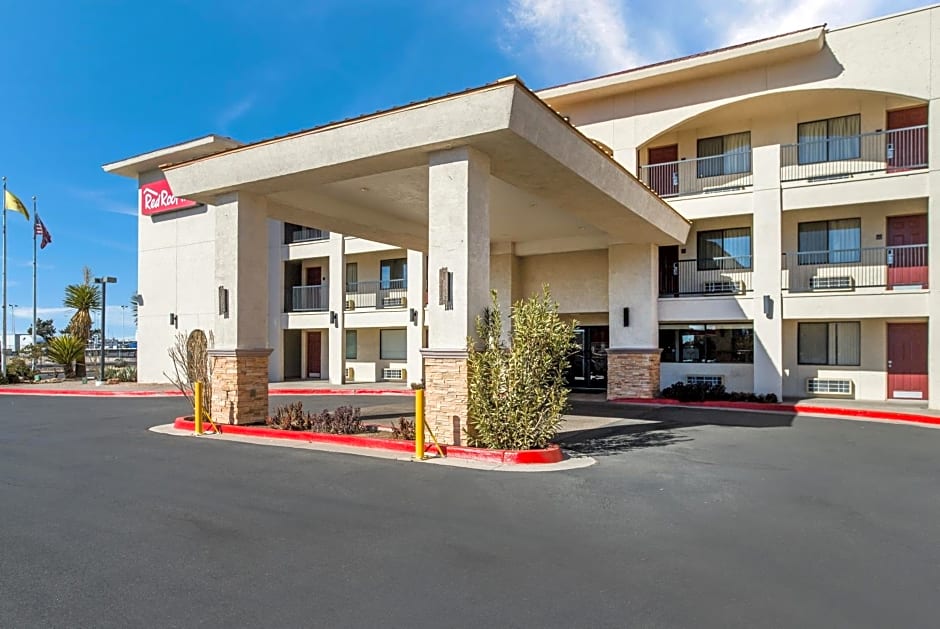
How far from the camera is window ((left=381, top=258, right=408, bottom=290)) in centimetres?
2695

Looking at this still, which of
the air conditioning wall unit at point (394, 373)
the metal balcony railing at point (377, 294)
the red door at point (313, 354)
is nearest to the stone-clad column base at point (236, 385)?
the metal balcony railing at point (377, 294)

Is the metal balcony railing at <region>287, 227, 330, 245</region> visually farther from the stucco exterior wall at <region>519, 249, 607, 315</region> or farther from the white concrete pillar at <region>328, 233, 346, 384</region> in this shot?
the stucco exterior wall at <region>519, 249, 607, 315</region>

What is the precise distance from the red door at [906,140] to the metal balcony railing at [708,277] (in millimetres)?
4769

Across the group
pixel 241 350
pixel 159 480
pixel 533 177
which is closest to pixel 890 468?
pixel 533 177

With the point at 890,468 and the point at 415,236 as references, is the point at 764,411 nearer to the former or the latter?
the point at 890,468

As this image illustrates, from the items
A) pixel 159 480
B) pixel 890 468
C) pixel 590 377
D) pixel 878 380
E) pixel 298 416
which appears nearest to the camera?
pixel 159 480

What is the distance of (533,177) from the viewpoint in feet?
38.0

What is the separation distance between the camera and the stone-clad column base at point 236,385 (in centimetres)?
1295

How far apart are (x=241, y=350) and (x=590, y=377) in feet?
43.3

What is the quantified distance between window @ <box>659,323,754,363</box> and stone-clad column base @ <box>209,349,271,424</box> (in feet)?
45.1

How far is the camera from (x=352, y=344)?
28688 millimetres

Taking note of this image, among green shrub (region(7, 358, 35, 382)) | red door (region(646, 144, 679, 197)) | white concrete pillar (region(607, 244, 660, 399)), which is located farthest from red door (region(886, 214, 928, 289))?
green shrub (region(7, 358, 35, 382))

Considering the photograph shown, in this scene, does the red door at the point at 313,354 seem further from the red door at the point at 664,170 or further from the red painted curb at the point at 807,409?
the red door at the point at 664,170

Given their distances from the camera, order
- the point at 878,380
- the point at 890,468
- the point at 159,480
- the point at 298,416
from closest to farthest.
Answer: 1. the point at 159,480
2. the point at 890,468
3. the point at 298,416
4. the point at 878,380
